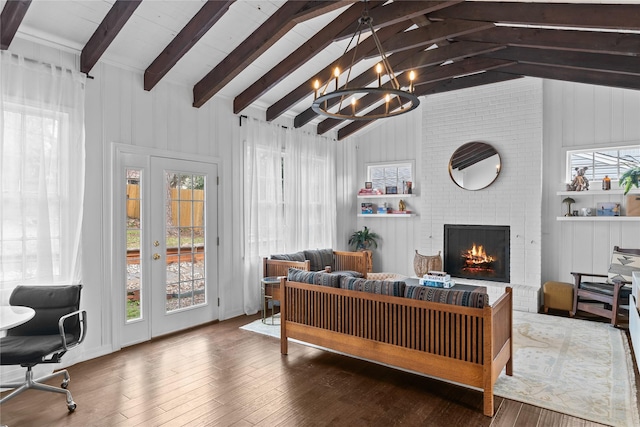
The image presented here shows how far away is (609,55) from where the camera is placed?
417 centimetres

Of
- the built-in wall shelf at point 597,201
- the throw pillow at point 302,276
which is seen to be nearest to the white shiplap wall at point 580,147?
the built-in wall shelf at point 597,201

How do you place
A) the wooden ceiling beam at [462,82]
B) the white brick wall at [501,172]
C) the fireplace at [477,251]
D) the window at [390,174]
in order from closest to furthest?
the white brick wall at [501,172], the wooden ceiling beam at [462,82], the fireplace at [477,251], the window at [390,174]

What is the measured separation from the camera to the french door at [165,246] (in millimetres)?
4242

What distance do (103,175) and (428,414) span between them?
3777 mm

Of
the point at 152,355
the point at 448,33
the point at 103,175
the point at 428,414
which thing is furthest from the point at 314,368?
the point at 448,33

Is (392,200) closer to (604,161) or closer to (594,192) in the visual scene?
(594,192)

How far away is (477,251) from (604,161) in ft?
7.14

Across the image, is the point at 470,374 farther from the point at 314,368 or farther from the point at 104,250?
the point at 104,250

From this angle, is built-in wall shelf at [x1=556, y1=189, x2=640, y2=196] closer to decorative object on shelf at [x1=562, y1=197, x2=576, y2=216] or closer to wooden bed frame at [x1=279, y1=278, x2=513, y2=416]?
decorative object on shelf at [x1=562, y1=197, x2=576, y2=216]

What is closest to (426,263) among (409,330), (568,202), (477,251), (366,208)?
(477,251)

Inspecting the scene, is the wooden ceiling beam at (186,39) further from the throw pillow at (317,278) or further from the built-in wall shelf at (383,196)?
the built-in wall shelf at (383,196)

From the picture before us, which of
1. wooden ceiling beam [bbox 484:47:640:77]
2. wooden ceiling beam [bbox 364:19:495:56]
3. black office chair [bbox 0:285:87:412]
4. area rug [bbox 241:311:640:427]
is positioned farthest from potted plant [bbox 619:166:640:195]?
black office chair [bbox 0:285:87:412]

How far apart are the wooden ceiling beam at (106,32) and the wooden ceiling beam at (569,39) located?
370 cm

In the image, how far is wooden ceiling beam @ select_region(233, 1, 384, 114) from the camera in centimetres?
407
